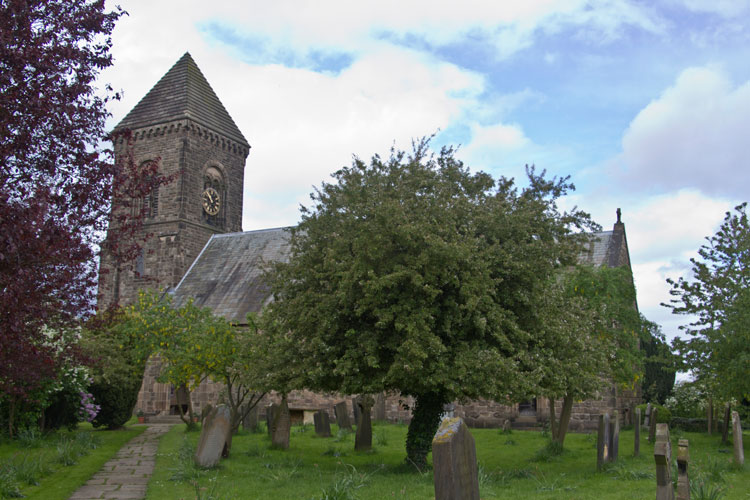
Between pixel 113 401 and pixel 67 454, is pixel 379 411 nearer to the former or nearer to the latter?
pixel 113 401

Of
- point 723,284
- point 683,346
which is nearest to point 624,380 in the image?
point 683,346

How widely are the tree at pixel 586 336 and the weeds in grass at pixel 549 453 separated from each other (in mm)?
471

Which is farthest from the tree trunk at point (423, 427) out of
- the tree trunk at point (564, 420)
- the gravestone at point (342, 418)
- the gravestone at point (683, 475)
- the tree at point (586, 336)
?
the gravestone at point (342, 418)

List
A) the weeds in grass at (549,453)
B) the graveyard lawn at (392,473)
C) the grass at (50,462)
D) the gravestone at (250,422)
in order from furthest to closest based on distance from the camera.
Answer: the gravestone at (250,422) → the weeds in grass at (549,453) → the grass at (50,462) → the graveyard lawn at (392,473)

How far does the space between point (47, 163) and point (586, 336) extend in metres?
10.3

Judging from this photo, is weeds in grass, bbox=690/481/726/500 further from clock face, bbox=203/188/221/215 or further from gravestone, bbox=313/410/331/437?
clock face, bbox=203/188/221/215

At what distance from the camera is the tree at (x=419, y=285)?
11.3m

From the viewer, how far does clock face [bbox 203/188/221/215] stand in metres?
36.4

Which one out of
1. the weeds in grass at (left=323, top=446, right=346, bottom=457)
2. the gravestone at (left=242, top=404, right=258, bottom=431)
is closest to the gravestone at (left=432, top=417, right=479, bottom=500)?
the weeds in grass at (left=323, top=446, right=346, bottom=457)

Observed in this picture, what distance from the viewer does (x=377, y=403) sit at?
2527cm

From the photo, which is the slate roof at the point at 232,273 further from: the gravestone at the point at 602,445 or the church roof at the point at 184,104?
the gravestone at the point at 602,445

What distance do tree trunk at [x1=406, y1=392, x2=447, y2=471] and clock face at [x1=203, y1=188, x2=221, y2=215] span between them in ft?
85.3

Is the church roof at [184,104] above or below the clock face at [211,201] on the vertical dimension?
above

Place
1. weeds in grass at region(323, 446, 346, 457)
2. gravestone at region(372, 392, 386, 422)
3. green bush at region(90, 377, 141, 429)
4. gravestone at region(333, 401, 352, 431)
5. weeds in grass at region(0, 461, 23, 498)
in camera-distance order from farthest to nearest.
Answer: gravestone at region(372, 392, 386, 422)
gravestone at region(333, 401, 352, 431)
green bush at region(90, 377, 141, 429)
weeds in grass at region(323, 446, 346, 457)
weeds in grass at region(0, 461, 23, 498)
